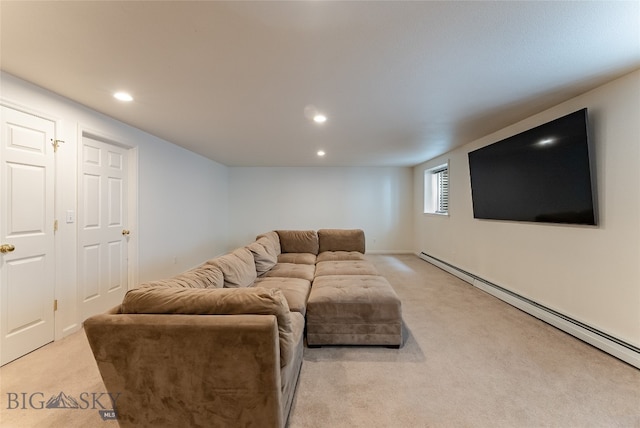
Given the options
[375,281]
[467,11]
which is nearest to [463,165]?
[375,281]

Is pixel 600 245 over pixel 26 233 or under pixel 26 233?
under

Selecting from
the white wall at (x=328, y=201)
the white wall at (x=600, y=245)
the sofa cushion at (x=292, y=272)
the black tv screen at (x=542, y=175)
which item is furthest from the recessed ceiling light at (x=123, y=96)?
the white wall at (x=328, y=201)

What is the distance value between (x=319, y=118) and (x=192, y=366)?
2.66 meters

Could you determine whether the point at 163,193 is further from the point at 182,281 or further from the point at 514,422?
the point at 514,422

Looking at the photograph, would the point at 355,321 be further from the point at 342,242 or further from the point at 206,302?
the point at 342,242

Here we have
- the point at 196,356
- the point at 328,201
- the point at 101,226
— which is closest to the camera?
the point at 196,356

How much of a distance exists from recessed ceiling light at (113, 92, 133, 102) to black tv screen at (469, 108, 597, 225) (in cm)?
405

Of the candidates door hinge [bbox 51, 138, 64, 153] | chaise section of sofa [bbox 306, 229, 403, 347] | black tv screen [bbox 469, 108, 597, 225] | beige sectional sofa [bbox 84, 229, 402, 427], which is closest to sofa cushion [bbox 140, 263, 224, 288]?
beige sectional sofa [bbox 84, 229, 402, 427]

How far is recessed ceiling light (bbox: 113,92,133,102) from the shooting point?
2417 millimetres

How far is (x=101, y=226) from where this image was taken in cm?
301

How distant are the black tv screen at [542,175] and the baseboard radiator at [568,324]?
3.12 feet

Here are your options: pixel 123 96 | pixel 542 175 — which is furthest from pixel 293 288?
pixel 542 175

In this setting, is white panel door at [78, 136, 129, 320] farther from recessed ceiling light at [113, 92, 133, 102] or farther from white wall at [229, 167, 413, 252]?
white wall at [229, 167, 413, 252]

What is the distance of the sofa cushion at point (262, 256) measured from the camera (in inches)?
123
